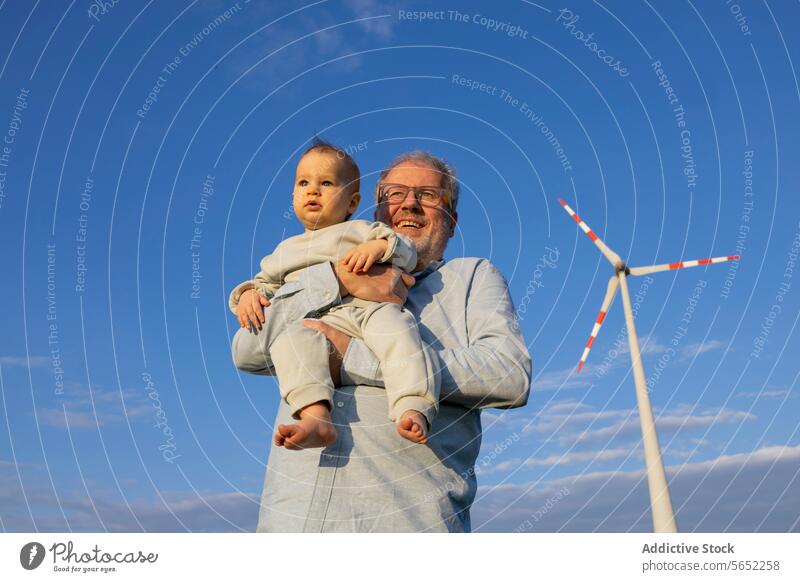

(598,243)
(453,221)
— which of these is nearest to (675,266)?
(598,243)

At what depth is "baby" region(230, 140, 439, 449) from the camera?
721 centimetres

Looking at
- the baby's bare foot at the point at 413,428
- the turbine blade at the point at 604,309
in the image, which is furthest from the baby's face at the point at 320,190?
the turbine blade at the point at 604,309

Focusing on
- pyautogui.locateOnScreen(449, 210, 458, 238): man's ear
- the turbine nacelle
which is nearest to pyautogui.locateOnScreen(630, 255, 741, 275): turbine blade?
the turbine nacelle

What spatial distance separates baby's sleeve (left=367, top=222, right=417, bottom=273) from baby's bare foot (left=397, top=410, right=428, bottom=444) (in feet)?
6.73

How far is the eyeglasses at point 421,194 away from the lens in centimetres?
1030

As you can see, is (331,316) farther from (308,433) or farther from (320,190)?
(320,190)

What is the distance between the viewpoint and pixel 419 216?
10258 mm

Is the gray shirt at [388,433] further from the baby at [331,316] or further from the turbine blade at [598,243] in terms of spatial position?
the turbine blade at [598,243]

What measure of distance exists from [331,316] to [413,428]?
1.80 meters

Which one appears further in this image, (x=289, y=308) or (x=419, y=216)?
(x=419, y=216)

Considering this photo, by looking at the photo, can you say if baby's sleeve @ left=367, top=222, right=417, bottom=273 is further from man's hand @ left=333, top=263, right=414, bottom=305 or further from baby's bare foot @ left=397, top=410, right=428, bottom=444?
baby's bare foot @ left=397, top=410, right=428, bottom=444
